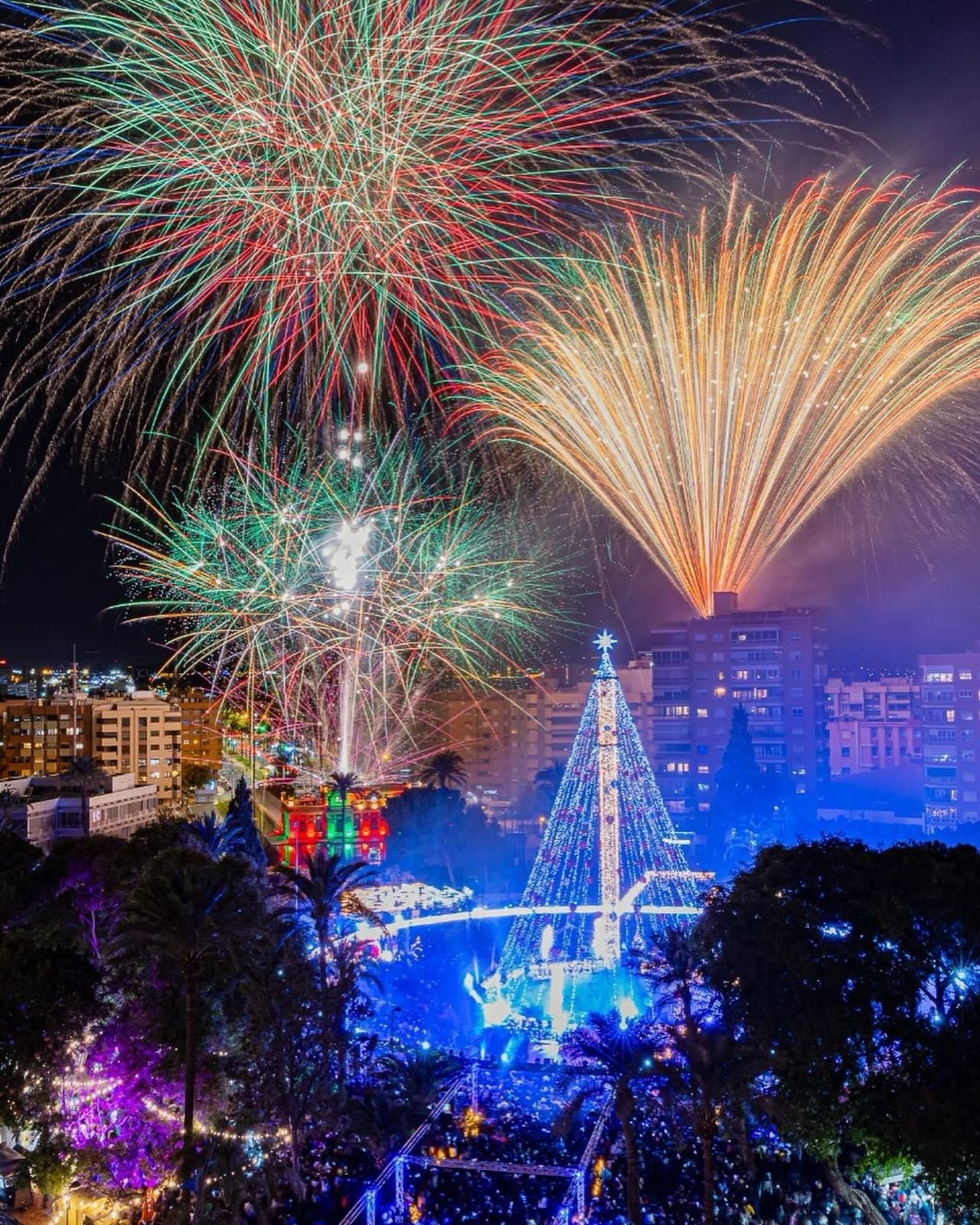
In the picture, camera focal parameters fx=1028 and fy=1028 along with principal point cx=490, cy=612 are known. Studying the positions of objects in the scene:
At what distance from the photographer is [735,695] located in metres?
67.4

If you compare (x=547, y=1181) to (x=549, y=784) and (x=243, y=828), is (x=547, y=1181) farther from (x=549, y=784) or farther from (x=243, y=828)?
(x=549, y=784)

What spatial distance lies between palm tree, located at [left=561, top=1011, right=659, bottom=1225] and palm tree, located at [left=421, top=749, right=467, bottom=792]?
147 feet

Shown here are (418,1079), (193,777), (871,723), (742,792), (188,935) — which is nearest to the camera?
(188,935)

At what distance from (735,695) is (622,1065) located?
50378 mm

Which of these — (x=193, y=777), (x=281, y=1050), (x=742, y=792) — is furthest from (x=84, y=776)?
(x=742, y=792)

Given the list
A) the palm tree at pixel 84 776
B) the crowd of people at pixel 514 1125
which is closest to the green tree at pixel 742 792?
the palm tree at pixel 84 776

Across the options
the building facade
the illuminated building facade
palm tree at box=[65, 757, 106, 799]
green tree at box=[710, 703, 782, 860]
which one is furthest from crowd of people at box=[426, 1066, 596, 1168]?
green tree at box=[710, 703, 782, 860]

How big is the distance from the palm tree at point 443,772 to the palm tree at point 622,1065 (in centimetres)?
4479

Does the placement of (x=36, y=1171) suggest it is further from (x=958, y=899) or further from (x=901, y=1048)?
(x=958, y=899)

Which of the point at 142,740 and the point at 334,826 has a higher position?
the point at 142,740

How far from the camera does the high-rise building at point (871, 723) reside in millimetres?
93375

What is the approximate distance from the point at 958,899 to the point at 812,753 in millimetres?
46270

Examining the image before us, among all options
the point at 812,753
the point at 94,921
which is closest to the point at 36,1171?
the point at 94,921

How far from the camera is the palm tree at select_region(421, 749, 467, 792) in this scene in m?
66.9
